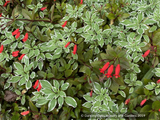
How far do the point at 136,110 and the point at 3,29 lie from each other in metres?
1.95

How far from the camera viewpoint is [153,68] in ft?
4.46

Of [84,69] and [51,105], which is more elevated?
[84,69]

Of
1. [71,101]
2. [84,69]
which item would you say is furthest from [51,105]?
[84,69]

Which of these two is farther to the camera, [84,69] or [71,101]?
[84,69]

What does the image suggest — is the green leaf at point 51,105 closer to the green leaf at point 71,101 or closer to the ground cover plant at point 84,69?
the ground cover plant at point 84,69

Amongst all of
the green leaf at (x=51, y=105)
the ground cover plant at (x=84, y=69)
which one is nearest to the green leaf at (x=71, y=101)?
the ground cover plant at (x=84, y=69)

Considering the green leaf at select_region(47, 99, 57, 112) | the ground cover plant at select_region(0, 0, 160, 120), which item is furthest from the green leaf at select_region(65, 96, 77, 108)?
the green leaf at select_region(47, 99, 57, 112)

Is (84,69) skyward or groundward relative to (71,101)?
skyward

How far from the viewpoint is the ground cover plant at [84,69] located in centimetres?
121

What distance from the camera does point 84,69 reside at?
1.42 meters

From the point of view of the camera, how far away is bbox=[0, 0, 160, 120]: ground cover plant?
1.21m

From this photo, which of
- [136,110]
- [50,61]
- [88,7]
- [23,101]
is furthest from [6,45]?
[136,110]

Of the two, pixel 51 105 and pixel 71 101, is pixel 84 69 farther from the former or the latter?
pixel 51 105

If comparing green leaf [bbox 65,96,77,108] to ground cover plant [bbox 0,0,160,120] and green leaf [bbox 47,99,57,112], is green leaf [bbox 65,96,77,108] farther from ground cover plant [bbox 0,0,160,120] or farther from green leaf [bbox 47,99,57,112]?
green leaf [bbox 47,99,57,112]
